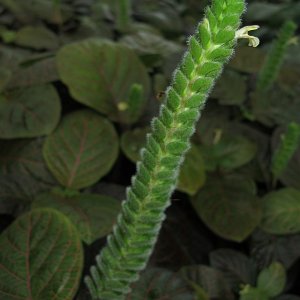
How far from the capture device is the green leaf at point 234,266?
27.9 inches

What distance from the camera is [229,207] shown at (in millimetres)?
777

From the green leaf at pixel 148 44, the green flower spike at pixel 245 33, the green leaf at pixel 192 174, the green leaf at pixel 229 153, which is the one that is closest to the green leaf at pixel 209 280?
the green leaf at pixel 192 174

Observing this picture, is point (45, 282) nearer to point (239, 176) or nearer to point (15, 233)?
point (15, 233)

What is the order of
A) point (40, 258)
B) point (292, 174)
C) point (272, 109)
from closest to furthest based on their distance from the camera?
point (40, 258) → point (292, 174) → point (272, 109)

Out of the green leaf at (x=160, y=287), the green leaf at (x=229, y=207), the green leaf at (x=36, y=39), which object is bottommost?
the green leaf at (x=160, y=287)

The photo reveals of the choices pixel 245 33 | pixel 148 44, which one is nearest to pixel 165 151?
pixel 245 33

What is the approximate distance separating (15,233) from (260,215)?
1.38 feet

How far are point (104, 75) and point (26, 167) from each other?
0.85 feet

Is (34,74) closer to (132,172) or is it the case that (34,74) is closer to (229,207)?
(132,172)

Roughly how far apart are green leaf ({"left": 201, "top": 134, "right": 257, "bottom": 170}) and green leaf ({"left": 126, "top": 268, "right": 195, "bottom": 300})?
→ 29 cm

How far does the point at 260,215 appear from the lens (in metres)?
0.76

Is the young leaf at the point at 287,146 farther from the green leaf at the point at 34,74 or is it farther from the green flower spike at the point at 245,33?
the green leaf at the point at 34,74

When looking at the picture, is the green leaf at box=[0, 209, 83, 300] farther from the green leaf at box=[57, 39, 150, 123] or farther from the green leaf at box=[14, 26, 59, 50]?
the green leaf at box=[14, 26, 59, 50]

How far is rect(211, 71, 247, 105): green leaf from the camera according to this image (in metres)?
0.94
